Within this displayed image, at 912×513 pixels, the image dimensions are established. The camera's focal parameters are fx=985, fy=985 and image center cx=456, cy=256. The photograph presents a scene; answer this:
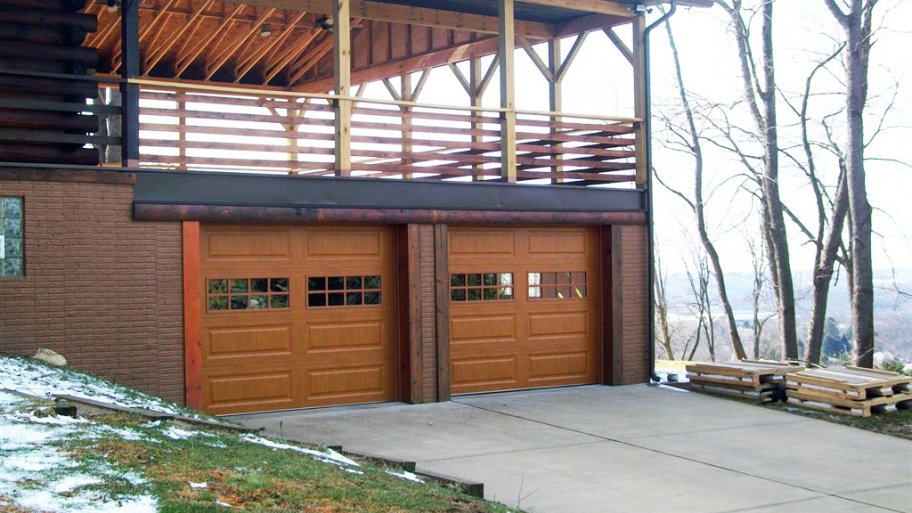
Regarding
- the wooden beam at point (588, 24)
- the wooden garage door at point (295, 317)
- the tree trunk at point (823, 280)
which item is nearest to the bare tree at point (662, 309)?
the tree trunk at point (823, 280)

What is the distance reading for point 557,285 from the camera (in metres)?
14.4

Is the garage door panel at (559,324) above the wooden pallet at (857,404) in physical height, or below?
above

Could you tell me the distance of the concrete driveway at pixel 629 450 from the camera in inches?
323

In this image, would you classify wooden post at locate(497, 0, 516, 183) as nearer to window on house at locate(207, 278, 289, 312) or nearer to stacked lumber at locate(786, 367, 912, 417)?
window on house at locate(207, 278, 289, 312)

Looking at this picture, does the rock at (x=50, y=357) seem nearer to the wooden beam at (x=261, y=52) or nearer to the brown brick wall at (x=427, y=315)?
the brown brick wall at (x=427, y=315)

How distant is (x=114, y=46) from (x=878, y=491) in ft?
46.5

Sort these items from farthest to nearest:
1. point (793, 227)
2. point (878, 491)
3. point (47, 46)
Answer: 1. point (793, 227)
2. point (47, 46)
3. point (878, 491)

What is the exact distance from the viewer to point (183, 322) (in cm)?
1127

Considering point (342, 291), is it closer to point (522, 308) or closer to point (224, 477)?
point (522, 308)

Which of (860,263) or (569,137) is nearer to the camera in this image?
(569,137)

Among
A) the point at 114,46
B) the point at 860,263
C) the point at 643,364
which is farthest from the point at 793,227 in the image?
the point at 114,46

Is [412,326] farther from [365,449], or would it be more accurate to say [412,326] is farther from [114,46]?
[114,46]

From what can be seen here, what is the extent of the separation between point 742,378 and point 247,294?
262 inches

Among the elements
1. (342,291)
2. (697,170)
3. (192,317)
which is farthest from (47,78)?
(697,170)
